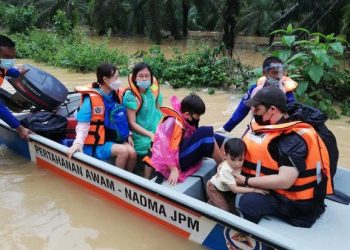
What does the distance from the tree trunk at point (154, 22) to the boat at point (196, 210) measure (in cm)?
1575

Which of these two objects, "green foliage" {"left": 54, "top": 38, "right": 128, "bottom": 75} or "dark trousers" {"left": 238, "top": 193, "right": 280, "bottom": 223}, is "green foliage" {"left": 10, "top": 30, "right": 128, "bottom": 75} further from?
"dark trousers" {"left": 238, "top": 193, "right": 280, "bottom": 223}

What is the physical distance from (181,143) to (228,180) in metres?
0.61

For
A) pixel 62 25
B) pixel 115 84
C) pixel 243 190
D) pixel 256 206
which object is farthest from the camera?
pixel 62 25

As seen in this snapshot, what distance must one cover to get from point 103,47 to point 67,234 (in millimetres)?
9275

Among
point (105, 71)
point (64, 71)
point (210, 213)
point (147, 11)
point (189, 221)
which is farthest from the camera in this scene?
point (147, 11)

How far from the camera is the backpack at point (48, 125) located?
4.56 meters

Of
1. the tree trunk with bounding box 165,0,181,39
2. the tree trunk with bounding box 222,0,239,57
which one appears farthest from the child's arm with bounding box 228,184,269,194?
the tree trunk with bounding box 165,0,181,39

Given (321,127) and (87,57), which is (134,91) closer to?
(321,127)

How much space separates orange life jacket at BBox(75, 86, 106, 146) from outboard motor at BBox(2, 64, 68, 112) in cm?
111

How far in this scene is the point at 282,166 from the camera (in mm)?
2744

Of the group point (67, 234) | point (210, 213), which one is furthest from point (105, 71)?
point (210, 213)

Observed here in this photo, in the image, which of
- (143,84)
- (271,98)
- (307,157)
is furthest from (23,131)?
(307,157)

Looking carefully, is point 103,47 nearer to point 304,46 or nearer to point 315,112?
point 304,46

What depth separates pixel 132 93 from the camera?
4.07 metres
